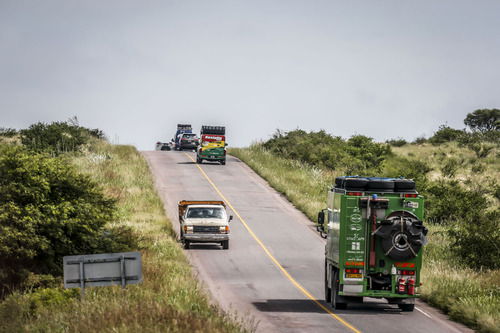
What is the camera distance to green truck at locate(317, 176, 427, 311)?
72.5 ft

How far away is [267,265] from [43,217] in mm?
11458

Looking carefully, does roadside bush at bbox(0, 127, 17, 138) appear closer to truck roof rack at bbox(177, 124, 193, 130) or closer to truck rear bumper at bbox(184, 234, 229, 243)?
truck roof rack at bbox(177, 124, 193, 130)

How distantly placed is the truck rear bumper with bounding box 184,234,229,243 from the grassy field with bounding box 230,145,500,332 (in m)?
9.45

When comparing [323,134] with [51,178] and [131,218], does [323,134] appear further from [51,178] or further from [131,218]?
[51,178]

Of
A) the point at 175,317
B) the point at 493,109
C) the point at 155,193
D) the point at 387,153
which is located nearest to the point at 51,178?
the point at 175,317

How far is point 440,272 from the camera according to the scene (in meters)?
28.8

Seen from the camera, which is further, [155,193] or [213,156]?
[213,156]

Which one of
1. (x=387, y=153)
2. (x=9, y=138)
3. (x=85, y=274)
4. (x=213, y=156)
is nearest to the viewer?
(x=85, y=274)

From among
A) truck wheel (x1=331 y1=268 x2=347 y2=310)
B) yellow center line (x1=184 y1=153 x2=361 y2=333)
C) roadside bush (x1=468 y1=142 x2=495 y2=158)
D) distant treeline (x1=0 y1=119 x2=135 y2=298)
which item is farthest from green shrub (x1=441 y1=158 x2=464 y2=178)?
truck wheel (x1=331 y1=268 x2=347 y2=310)

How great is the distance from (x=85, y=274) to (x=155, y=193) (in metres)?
37.1

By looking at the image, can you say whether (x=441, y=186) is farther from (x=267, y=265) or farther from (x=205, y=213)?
(x=267, y=265)

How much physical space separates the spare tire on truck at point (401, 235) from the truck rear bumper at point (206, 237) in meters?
16.4

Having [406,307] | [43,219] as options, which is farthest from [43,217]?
[406,307]

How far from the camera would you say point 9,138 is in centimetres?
9019
